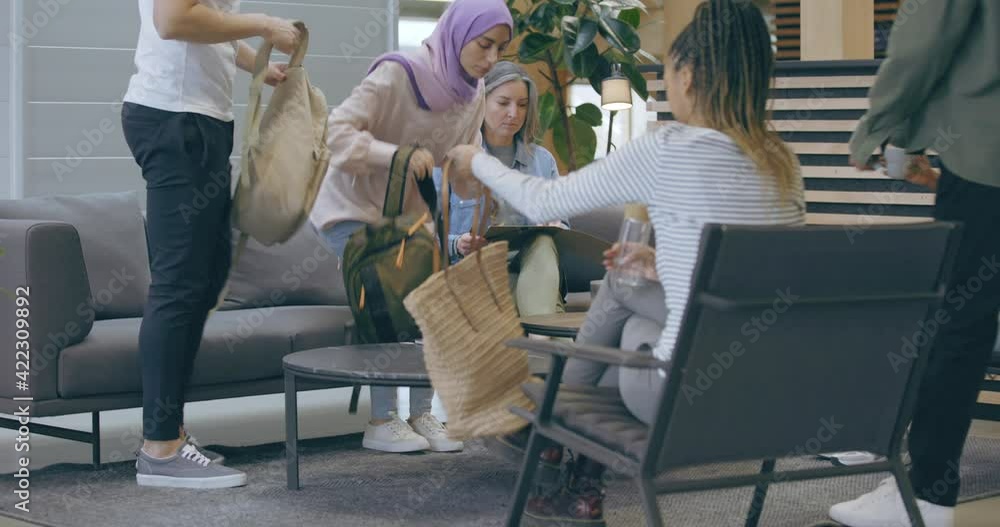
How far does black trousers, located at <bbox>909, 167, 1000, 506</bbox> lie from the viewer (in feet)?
7.12

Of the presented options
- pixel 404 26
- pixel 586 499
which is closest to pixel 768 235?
pixel 586 499

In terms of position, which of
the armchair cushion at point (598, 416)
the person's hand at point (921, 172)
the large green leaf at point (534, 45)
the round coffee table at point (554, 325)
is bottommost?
the round coffee table at point (554, 325)

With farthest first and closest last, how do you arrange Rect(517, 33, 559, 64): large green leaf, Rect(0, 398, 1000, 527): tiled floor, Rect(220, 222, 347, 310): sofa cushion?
Rect(517, 33, 559, 64): large green leaf, Rect(220, 222, 347, 310): sofa cushion, Rect(0, 398, 1000, 527): tiled floor

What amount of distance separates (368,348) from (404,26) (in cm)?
413

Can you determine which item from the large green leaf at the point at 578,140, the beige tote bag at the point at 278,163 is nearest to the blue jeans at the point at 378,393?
the beige tote bag at the point at 278,163

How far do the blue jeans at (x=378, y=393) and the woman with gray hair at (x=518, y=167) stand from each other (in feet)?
1.57

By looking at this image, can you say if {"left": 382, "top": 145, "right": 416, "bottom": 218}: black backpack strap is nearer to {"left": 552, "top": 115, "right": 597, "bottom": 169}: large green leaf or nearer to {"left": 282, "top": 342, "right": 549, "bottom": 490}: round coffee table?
{"left": 282, "top": 342, "right": 549, "bottom": 490}: round coffee table

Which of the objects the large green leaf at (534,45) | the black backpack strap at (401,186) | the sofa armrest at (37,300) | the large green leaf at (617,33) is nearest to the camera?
the black backpack strap at (401,186)

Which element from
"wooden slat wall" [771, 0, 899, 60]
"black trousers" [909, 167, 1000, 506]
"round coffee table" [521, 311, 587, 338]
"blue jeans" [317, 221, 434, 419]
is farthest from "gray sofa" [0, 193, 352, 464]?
"wooden slat wall" [771, 0, 899, 60]

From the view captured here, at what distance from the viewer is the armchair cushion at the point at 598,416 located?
1.77m

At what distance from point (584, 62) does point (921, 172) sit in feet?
11.8

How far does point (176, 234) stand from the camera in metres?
2.73

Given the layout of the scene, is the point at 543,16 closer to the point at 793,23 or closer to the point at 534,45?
the point at 534,45

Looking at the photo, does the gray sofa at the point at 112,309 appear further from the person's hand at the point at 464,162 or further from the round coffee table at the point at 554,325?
the person's hand at the point at 464,162
